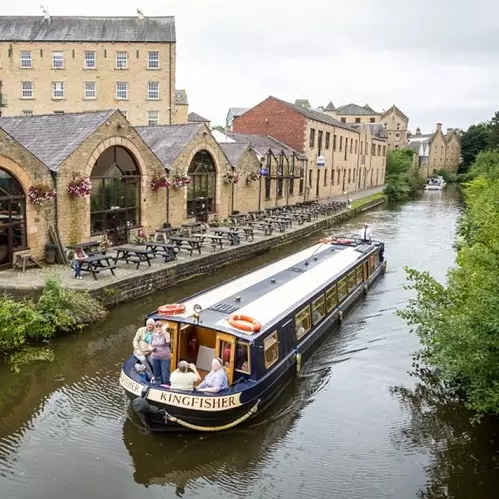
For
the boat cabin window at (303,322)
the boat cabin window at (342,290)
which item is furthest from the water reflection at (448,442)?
the boat cabin window at (342,290)

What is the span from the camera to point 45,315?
426 inches

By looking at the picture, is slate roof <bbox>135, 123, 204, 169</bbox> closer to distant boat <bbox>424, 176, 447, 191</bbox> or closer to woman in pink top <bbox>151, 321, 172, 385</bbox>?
woman in pink top <bbox>151, 321, 172, 385</bbox>

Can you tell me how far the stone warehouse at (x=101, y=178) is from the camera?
14023 millimetres

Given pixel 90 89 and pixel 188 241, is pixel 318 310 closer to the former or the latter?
pixel 188 241

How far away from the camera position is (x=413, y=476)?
280 inches

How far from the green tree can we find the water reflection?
75192 mm

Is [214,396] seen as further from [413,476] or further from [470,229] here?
[470,229]

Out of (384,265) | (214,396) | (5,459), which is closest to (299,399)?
(214,396)

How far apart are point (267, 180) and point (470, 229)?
1335 centimetres

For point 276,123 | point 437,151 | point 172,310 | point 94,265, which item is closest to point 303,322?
point 172,310

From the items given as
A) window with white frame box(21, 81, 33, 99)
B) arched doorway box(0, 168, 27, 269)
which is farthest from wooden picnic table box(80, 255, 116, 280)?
window with white frame box(21, 81, 33, 99)

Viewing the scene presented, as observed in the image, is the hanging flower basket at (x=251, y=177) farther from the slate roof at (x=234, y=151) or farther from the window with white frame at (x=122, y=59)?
the window with white frame at (x=122, y=59)

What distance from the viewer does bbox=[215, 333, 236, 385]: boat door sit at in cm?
799

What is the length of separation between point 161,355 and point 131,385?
64cm
